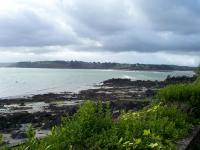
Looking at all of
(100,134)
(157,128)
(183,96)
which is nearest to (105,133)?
(100,134)

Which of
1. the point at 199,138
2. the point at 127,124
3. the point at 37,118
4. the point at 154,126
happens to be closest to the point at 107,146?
the point at 127,124

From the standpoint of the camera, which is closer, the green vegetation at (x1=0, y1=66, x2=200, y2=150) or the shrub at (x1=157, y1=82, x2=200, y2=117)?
the green vegetation at (x1=0, y1=66, x2=200, y2=150)

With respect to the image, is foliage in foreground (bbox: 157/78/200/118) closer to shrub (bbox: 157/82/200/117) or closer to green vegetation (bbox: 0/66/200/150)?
shrub (bbox: 157/82/200/117)

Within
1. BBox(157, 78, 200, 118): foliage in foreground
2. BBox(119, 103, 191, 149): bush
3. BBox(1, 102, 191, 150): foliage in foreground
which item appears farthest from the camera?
BBox(157, 78, 200, 118): foliage in foreground

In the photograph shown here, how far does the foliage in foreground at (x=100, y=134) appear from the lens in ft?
18.3

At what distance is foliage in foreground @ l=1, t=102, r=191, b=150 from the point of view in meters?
5.59

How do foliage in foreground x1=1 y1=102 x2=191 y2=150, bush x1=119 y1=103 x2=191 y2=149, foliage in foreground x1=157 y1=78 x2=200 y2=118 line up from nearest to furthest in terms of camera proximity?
foliage in foreground x1=1 y1=102 x2=191 y2=150
bush x1=119 y1=103 x2=191 y2=149
foliage in foreground x1=157 y1=78 x2=200 y2=118

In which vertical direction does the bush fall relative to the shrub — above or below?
below

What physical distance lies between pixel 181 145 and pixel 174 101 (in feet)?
10.5

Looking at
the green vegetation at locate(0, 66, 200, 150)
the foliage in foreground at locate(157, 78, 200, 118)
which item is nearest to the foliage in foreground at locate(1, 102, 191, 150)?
the green vegetation at locate(0, 66, 200, 150)

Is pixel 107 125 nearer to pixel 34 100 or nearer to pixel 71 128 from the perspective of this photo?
pixel 71 128

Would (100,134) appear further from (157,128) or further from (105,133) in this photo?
(157,128)

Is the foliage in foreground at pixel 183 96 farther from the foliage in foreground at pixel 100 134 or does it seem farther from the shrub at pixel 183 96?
the foliage in foreground at pixel 100 134

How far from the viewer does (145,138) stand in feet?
20.5
